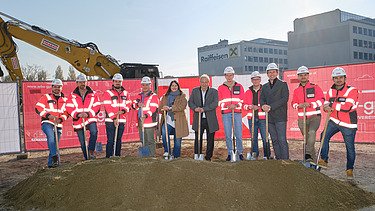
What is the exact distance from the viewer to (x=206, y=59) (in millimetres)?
68125

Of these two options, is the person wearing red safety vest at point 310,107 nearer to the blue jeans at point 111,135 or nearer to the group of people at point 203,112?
the group of people at point 203,112

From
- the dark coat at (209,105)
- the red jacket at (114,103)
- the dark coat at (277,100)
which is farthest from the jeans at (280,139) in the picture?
the red jacket at (114,103)

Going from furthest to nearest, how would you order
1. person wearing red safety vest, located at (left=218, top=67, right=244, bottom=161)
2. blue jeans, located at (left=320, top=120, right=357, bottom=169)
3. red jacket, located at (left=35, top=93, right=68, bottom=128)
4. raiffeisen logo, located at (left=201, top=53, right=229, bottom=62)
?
raiffeisen logo, located at (left=201, top=53, right=229, bottom=62)
person wearing red safety vest, located at (left=218, top=67, right=244, bottom=161)
red jacket, located at (left=35, top=93, right=68, bottom=128)
blue jeans, located at (left=320, top=120, right=357, bottom=169)

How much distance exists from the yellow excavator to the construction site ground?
655cm

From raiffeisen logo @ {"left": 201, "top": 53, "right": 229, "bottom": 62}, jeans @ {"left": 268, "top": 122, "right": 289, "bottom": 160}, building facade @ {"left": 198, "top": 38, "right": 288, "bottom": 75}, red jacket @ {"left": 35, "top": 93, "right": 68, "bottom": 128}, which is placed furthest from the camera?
raiffeisen logo @ {"left": 201, "top": 53, "right": 229, "bottom": 62}

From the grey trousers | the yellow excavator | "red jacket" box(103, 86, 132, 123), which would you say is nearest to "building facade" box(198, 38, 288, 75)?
the yellow excavator

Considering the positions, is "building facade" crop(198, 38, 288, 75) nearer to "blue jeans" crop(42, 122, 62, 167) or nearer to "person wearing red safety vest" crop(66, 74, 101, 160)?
"person wearing red safety vest" crop(66, 74, 101, 160)

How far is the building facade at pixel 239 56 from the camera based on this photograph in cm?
6378

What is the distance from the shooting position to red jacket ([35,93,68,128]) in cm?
685

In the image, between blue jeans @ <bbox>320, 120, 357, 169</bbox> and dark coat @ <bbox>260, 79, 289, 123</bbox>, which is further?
dark coat @ <bbox>260, 79, 289, 123</bbox>

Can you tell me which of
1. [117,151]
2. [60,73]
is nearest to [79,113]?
[117,151]

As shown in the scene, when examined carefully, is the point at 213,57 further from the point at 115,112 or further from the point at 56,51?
the point at 115,112

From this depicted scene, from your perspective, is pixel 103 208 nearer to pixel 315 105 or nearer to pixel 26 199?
pixel 26 199

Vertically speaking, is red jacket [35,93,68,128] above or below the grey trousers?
above
